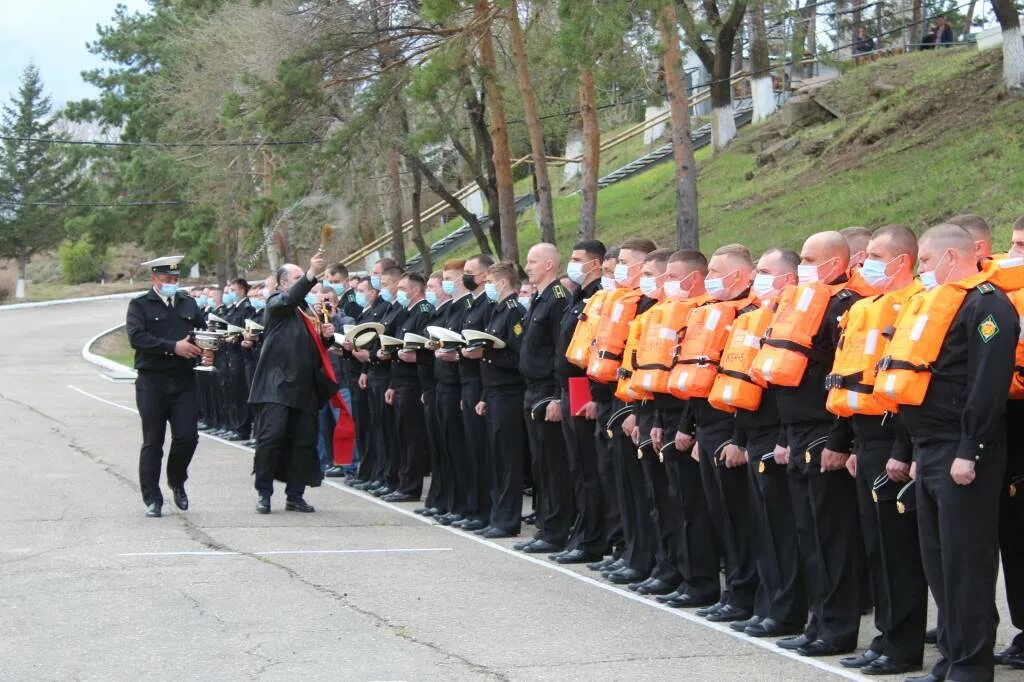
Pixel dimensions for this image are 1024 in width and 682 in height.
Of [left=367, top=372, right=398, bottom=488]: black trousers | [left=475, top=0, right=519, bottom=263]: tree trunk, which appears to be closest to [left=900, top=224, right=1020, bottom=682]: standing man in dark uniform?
[left=367, top=372, right=398, bottom=488]: black trousers

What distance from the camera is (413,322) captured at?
46.4 feet

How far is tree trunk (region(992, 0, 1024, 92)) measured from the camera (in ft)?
84.4

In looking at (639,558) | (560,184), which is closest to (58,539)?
(639,558)

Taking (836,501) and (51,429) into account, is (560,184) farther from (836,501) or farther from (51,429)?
(836,501)

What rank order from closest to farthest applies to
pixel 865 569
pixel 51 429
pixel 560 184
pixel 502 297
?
pixel 865 569, pixel 502 297, pixel 51 429, pixel 560 184

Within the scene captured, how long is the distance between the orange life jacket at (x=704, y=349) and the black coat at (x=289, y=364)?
17.3 feet

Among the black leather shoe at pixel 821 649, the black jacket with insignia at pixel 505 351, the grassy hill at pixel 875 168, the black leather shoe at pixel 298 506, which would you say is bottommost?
the black leather shoe at pixel 821 649

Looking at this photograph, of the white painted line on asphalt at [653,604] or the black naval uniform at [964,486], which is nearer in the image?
the black naval uniform at [964,486]

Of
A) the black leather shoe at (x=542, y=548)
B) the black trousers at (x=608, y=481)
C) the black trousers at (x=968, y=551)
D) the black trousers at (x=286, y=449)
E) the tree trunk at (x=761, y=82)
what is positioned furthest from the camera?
the tree trunk at (x=761, y=82)

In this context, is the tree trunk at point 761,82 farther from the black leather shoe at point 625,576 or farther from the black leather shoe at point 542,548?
the black leather shoe at point 625,576

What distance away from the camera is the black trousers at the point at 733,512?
28.0ft

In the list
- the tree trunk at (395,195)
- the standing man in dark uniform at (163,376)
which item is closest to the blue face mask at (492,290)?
the standing man in dark uniform at (163,376)

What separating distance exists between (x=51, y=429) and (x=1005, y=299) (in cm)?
1671

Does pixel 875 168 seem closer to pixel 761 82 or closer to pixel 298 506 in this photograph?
pixel 761 82
